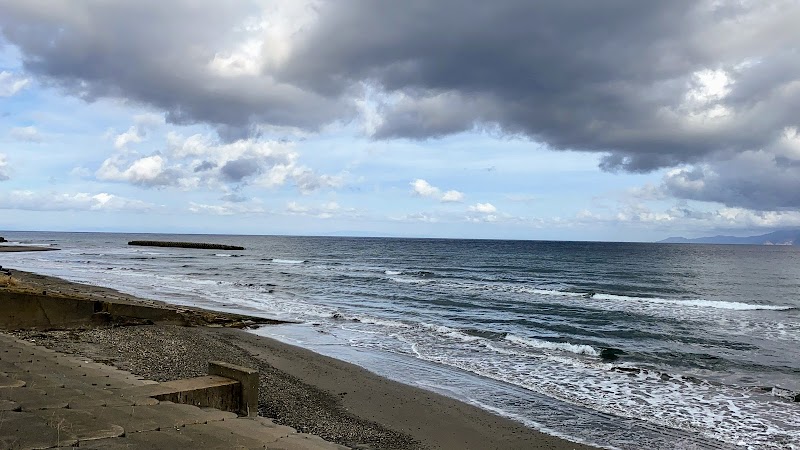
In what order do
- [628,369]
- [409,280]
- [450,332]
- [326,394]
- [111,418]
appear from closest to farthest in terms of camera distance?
[111,418]
[326,394]
[628,369]
[450,332]
[409,280]

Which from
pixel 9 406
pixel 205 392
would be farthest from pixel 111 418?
pixel 205 392

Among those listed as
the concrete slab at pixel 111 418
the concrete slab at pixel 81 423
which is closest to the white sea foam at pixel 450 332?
the concrete slab at pixel 111 418

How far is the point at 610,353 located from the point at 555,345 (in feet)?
5.99

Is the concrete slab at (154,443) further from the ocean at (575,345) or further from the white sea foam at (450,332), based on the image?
the white sea foam at (450,332)

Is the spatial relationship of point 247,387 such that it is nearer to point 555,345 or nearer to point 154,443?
point 154,443

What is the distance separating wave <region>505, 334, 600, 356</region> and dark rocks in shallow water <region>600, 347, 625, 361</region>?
21 cm

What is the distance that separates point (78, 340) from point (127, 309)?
4.49 metres

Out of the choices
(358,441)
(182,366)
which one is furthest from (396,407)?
(182,366)

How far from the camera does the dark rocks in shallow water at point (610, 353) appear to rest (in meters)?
16.6

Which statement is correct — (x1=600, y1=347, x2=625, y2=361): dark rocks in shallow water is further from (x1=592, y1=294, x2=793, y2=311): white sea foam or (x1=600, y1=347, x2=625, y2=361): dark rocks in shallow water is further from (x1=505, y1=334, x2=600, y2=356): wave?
(x1=592, y1=294, x2=793, y2=311): white sea foam

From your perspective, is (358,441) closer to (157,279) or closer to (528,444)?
(528,444)

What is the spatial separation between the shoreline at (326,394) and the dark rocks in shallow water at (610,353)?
749 cm

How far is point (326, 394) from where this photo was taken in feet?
36.6

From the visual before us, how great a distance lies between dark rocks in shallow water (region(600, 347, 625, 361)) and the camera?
1662cm
